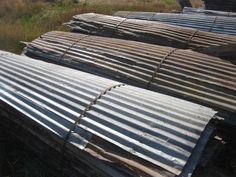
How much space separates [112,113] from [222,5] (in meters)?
10.4

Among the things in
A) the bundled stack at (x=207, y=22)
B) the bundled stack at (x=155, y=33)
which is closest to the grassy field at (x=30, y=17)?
the bundled stack at (x=155, y=33)

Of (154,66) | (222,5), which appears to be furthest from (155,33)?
(222,5)

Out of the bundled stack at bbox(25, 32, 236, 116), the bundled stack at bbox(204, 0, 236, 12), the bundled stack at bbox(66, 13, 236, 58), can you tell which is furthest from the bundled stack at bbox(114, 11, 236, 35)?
the bundled stack at bbox(204, 0, 236, 12)

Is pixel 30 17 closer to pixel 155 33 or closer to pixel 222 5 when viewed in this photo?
pixel 222 5

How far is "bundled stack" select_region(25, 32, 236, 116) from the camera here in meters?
5.58

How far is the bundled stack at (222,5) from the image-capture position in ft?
43.1

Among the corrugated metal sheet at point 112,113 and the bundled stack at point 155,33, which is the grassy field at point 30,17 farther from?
the corrugated metal sheet at point 112,113

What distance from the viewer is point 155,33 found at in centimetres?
785

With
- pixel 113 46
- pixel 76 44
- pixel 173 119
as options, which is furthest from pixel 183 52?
pixel 173 119

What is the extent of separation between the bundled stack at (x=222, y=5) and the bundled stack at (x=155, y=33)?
593 centimetres

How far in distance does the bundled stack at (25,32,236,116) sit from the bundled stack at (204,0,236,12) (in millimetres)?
7195

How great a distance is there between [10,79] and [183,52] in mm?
3016

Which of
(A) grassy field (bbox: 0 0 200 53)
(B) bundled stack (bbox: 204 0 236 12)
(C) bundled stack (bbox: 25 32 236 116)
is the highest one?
(C) bundled stack (bbox: 25 32 236 116)

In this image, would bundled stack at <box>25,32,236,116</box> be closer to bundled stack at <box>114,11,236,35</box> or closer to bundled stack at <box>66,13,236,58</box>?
bundled stack at <box>66,13,236,58</box>
